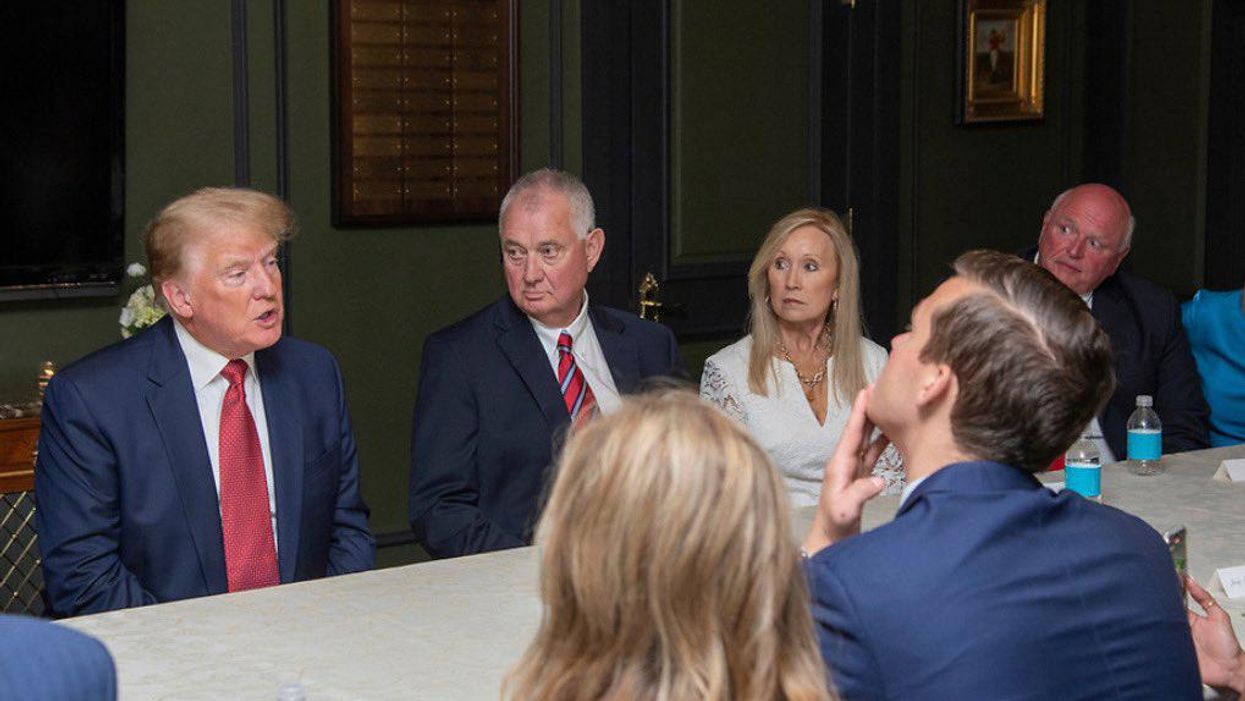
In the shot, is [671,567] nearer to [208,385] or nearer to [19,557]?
[208,385]

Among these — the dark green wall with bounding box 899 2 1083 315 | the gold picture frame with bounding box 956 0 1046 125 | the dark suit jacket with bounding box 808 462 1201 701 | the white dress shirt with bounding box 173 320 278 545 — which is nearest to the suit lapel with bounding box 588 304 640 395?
the white dress shirt with bounding box 173 320 278 545

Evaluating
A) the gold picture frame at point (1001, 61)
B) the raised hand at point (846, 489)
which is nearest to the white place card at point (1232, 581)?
the raised hand at point (846, 489)

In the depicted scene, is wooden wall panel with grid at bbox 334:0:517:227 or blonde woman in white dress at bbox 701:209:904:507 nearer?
blonde woman in white dress at bbox 701:209:904:507

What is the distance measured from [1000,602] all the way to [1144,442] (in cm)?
196

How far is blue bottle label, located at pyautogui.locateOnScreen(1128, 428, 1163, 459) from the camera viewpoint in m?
3.84

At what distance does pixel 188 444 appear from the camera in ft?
10.7

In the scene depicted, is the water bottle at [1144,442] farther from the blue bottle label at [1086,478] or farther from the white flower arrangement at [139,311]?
the white flower arrangement at [139,311]

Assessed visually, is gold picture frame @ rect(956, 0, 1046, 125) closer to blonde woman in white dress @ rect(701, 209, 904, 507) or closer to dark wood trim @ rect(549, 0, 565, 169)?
dark wood trim @ rect(549, 0, 565, 169)

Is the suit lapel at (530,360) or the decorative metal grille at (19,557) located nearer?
the suit lapel at (530,360)

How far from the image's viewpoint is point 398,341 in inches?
218

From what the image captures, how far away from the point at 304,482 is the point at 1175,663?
1.83 metres

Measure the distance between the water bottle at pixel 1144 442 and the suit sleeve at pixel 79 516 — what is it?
2113 millimetres

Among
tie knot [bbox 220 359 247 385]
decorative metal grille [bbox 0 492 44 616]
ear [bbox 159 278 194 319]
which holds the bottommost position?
decorative metal grille [bbox 0 492 44 616]

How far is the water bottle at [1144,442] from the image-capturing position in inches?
151
